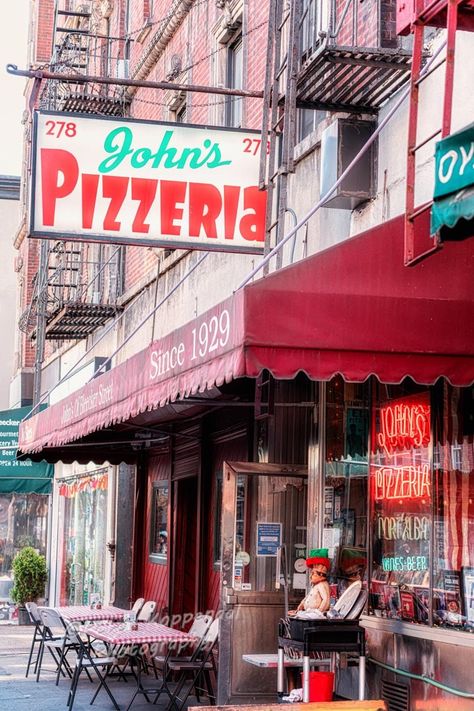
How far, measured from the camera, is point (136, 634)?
11859 mm

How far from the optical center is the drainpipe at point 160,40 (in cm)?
1633

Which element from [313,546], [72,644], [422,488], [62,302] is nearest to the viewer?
[422,488]

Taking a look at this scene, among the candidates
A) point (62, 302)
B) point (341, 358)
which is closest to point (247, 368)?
point (341, 358)

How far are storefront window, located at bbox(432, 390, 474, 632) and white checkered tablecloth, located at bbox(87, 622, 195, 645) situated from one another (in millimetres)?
4093

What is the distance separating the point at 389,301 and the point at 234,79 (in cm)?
795

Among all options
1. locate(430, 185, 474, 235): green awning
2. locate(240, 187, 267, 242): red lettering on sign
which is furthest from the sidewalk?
locate(430, 185, 474, 235): green awning

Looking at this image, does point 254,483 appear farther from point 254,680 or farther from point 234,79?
point 234,79

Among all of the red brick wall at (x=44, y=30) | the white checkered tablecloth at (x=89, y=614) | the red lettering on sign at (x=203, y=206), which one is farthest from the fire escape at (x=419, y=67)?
the red brick wall at (x=44, y=30)

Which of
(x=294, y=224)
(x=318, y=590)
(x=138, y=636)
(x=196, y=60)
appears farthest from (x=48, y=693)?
(x=196, y=60)

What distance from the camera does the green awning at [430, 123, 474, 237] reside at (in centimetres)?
514

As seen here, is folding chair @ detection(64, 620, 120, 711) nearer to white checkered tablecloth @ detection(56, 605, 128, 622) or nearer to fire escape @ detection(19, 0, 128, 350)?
white checkered tablecloth @ detection(56, 605, 128, 622)

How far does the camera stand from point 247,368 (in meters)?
6.95

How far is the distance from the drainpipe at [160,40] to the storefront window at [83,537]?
21.3 feet

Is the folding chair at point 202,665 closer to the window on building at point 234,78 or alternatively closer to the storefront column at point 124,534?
the storefront column at point 124,534
